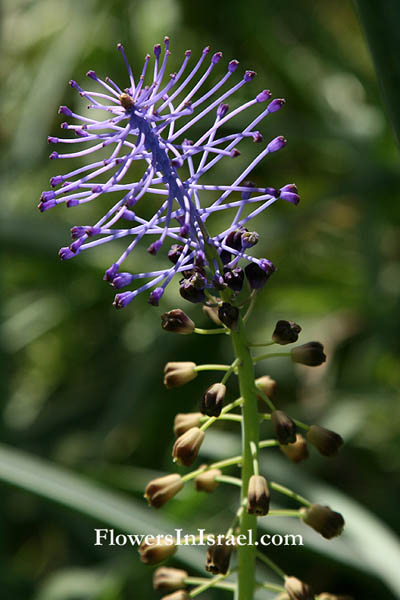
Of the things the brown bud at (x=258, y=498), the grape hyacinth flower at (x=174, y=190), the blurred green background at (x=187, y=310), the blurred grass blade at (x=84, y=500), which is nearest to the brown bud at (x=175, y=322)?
the grape hyacinth flower at (x=174, y=190)

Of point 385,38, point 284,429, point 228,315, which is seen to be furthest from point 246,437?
point 385,38

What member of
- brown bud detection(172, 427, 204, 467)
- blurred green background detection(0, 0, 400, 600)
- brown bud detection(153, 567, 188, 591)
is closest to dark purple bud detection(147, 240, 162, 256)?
brown bud detection(172, 427, 204, 467)

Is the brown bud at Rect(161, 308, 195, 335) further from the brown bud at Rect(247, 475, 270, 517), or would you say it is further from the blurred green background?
the blurred green background

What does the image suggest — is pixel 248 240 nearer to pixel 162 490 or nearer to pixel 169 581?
pixel 162 490

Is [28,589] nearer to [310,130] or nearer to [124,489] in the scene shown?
[124,489]

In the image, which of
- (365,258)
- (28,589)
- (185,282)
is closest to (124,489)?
(28,589)

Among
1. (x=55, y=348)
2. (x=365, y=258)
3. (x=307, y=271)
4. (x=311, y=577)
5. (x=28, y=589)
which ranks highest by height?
(x=55, y=348)
